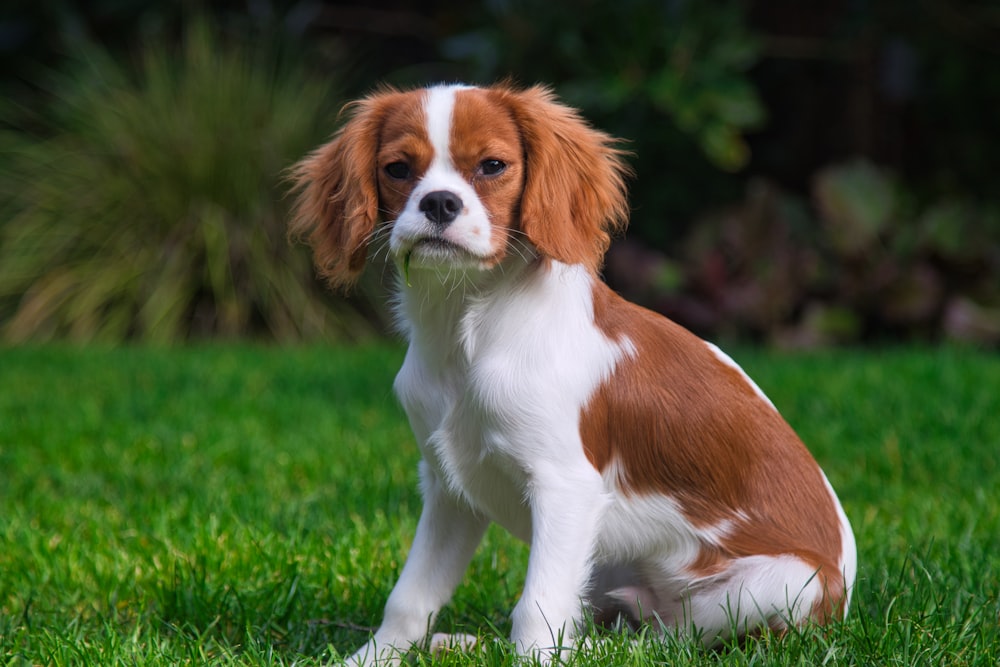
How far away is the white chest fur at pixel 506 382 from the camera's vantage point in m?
2.72

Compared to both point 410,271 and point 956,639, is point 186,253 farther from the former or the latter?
point 956,639

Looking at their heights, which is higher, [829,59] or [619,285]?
[829,59]

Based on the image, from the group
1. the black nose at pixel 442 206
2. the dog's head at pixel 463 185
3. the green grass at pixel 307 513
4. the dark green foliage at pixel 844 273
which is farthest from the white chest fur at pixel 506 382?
the dark green foliage at pixel 844 273

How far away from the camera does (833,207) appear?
8805 millimetres

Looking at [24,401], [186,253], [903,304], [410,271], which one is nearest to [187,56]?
[186,253]

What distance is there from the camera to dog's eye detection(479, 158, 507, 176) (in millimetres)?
2812

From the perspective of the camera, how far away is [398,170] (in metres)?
2.85

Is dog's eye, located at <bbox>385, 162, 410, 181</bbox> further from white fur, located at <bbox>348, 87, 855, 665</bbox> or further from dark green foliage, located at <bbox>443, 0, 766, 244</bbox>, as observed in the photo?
dark green foliage, located at <bbox>443, 0, 766, 244</bbox>

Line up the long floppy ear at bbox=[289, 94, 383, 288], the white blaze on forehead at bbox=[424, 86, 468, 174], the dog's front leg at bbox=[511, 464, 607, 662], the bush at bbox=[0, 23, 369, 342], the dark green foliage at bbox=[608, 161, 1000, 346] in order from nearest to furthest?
the dog's front leg at bbox=[511, 464, 607, 662]
the white blaze on forehead at bbox=[424, 86, 468, 174]
the long floppy ear at bbox=[289, 94, 383, 288]
the dark green foliage at bbox=[608, 161, 1000, 346]
the bush at bbox=[0, 23, 369, 342]

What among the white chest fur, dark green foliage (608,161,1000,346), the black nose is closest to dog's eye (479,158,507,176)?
the black nose

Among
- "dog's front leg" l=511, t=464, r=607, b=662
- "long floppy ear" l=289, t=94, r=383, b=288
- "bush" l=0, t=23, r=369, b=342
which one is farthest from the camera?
"bush" l=0, t=23, r=369, b=342

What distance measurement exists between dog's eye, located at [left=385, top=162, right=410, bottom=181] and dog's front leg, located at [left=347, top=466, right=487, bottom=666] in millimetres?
747

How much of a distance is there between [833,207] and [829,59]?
2.39 m

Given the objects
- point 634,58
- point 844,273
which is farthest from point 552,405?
point 844,273
